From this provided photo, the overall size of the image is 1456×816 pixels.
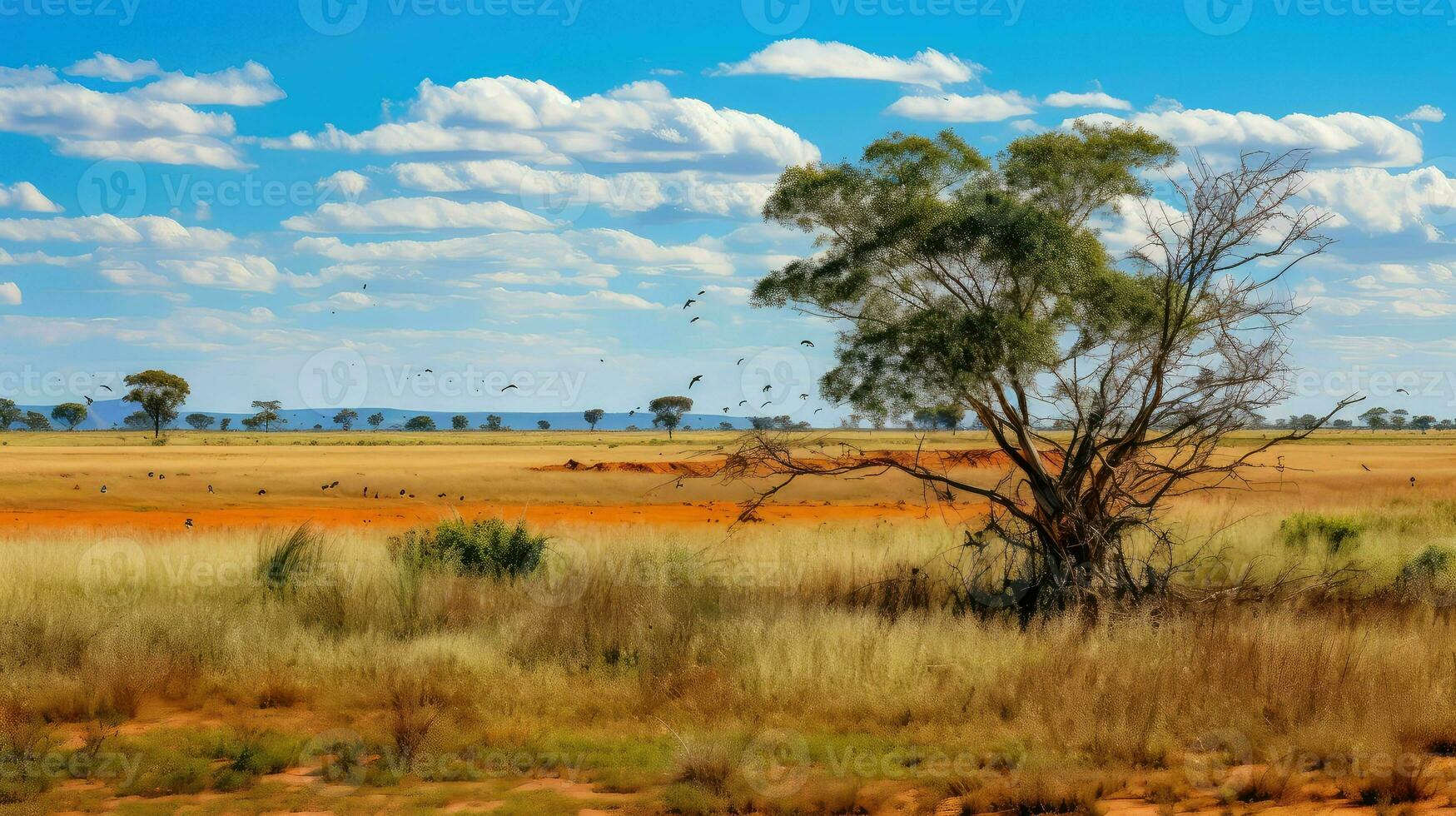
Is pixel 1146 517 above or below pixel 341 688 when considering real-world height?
above

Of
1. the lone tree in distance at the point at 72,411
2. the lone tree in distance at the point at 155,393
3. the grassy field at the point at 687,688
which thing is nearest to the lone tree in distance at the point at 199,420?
the lone tree in distance at the point at 72,411

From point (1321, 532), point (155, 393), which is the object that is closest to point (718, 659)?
point (1321, 532)

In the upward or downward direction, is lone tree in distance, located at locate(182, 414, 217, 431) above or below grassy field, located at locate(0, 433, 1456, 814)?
above

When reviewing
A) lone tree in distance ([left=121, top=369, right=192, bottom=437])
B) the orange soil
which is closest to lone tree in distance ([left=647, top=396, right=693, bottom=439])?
lone tree in distance ([left=121, top=369, right=192, bottom=437])

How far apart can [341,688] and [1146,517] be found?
9871mm

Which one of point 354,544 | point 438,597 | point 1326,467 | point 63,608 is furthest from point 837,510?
point 1326,467

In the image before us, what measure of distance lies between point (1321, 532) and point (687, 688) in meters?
15.9

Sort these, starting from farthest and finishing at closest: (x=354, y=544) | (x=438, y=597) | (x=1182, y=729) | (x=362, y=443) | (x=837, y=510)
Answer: (x=362, y=443) → (x=837, y=510) → (x=354, y=544) → (x=438, y=597) → (x=1182, y=729)

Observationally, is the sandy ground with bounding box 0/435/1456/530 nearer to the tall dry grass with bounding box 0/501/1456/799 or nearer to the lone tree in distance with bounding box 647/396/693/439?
the tall dry grass with bounding box 0/501/1456/799

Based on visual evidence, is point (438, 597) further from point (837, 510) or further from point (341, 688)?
point (837, 510)

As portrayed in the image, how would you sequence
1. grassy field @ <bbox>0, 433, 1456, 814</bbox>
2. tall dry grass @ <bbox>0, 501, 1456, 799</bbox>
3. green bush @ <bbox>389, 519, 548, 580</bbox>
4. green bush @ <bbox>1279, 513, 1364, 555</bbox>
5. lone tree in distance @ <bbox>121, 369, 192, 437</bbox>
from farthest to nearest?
lone tree in distance @ <bbox>121, 369, 192, 437</bbox>
green bush @ <bbox>1279, 513, 1364, 555</bbox>
green bush @ <bbox>389, 519, 548, 580</bbox>
tall dry grass @ <bbox>0, 501, 1456, 799</bbox>
grassy field @ <bbox>0, 433, 1456, 814</bbox>

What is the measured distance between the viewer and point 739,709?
1033 centimetres

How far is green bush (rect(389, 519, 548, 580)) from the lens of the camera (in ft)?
53.9

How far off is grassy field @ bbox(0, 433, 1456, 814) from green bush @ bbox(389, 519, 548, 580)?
11.4 inches
